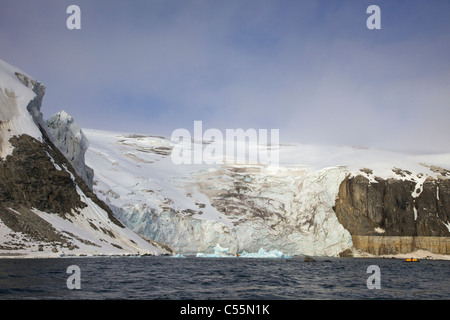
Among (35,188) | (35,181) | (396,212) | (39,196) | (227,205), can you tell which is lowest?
(396,212)

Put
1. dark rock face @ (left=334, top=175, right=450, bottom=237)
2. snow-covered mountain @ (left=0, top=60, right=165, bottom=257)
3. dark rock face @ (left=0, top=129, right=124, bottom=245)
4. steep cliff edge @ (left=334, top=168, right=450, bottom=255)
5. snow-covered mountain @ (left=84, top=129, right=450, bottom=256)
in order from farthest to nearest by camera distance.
Answer: dark rock face @ (left=334, top=175, right=450, bottom=237) < steep cliff edge @ (left=334, top=168, right=450, bottom=255) < snow-covered mountain @ (left=84, top=129, right=450, bottom=256) < dark rock face @ (left=0, top=129, right=124, bottom=245) < snow-covered mountain @ (left=0, top=60, right=165, bottom=257)

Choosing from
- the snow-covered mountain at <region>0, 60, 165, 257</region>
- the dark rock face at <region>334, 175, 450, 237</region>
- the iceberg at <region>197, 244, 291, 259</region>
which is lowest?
the iceberg at <region>197, 244, 291, 259</region>

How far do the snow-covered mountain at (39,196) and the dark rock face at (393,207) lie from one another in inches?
2284

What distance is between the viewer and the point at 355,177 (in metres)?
117

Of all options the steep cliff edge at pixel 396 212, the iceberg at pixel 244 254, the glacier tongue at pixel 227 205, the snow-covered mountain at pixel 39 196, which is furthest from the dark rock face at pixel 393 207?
the snow-covered mountain at pixel 39 196

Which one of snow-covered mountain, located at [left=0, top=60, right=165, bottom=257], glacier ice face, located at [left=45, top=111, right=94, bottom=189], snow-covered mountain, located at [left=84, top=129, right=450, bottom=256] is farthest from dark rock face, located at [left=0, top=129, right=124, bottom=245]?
snow-covered mountain, located at [left=84, top=129, right=450, bottom=256]

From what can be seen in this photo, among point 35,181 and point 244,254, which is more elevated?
point 35,181

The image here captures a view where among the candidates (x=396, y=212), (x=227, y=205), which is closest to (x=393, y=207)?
(x=396, y=212)

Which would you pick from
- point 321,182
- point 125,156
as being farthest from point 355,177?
point 125,156

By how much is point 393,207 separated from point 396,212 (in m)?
1.58

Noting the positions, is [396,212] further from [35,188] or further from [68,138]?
[35,188]

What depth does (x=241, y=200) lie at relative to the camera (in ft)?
390

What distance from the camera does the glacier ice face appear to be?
85.0 metres

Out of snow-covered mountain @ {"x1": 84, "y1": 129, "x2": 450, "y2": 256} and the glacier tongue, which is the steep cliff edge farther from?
the glacier tongue
